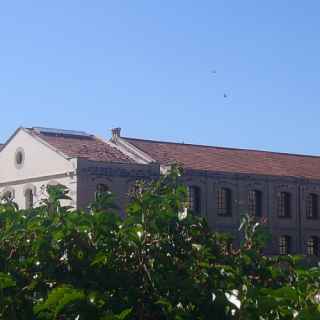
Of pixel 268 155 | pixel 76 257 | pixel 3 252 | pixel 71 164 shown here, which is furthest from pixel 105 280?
pixel 268 155

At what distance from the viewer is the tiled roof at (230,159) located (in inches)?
1753

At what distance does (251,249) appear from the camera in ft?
14.7

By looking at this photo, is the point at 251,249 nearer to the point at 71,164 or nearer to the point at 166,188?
the point at 166,188

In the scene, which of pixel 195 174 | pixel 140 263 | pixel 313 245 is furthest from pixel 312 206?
pixel 140 263

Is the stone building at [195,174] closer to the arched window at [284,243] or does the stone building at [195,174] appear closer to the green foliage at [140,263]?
the arched window at [284,243]

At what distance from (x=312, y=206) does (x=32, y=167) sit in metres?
15.4

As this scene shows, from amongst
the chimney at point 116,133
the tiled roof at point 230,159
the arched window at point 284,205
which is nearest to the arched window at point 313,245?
the arched window at point 284,205

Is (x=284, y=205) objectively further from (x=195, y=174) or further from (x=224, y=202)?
(x=195, y=174)

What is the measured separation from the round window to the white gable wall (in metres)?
0.16

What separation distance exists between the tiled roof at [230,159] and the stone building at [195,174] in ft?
0.19

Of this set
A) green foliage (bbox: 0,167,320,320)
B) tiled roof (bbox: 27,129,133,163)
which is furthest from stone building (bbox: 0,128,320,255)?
green foliage (bbox: 0,167,320,320)

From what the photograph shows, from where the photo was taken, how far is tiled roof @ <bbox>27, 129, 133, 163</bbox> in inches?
1642

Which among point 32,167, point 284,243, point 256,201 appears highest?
point 32,167

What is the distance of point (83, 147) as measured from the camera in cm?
4259
